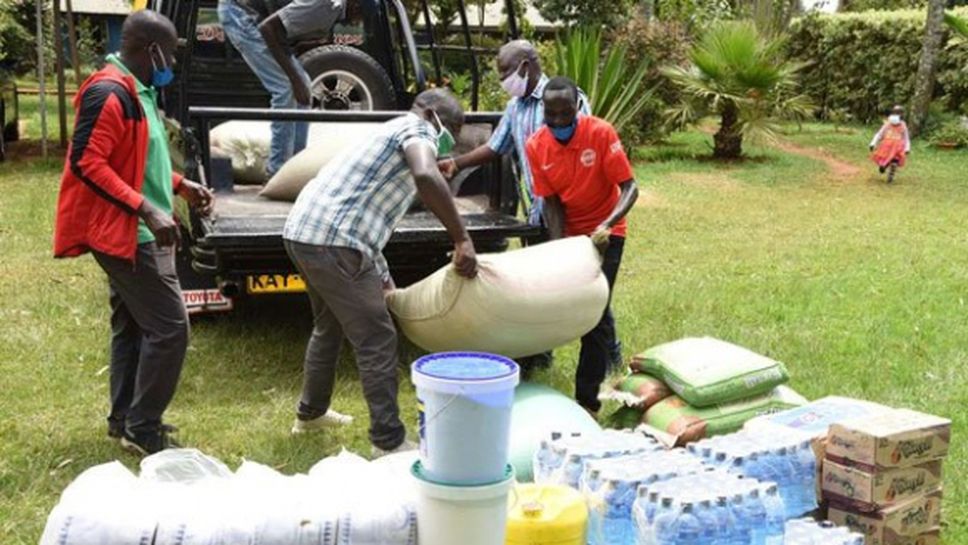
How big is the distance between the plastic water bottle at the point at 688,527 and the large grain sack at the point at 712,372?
1453 mm

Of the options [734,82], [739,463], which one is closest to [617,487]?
[739,463]

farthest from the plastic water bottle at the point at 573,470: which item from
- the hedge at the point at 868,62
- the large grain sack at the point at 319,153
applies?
the hedge at the point at 868,62

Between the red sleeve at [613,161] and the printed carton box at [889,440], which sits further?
the red sleeve at [613,161]

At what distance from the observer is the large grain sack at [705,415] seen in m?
4.19

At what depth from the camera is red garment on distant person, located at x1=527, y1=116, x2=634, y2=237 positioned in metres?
4.68

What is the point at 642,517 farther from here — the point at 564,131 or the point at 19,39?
the point at 19,39

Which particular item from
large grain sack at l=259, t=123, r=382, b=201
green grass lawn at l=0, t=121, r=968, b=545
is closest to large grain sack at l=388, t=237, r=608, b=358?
green grass lawn at l=0, t=121, r=968, b=545

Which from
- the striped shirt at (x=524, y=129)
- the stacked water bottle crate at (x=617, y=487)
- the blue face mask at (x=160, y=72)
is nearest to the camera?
the stacked water bottle crate at (x=617, y=487)

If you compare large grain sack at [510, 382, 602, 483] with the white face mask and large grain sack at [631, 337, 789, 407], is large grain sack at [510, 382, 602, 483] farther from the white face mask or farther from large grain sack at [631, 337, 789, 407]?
the white face mask

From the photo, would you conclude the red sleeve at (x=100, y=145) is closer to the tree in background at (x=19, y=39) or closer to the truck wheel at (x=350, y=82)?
the truck wheel at (x=350, y=82)

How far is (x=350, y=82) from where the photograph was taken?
7137 mm

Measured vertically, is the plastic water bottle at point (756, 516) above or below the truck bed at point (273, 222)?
below

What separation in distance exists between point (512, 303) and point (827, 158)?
44.8ft

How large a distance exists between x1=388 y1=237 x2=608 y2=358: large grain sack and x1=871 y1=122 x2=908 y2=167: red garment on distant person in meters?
10.7
